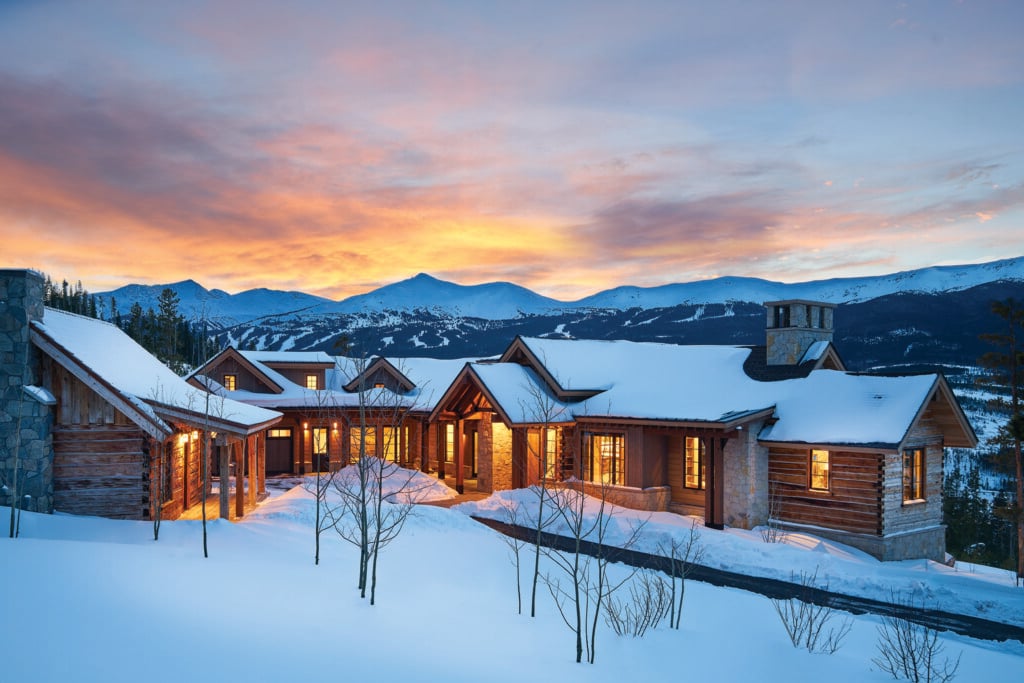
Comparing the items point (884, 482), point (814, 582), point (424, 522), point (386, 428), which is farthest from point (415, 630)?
point (386, 428)

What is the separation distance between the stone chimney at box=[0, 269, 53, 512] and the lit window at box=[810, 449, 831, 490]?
21646 millimetres

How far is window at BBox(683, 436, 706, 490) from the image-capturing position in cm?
2448

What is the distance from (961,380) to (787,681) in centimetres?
15732

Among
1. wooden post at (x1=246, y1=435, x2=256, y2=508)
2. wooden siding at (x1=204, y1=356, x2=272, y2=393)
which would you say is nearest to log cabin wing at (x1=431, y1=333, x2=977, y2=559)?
wooden post at (x1=246, y1=435, x2=256, y2=508)

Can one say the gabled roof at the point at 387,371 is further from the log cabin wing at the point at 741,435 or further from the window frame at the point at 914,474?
the window frame at the point at 914,474

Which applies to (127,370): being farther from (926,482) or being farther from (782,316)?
(926,482)

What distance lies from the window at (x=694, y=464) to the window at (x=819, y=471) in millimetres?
3721

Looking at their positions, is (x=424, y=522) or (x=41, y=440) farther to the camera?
(x=424, y=522)

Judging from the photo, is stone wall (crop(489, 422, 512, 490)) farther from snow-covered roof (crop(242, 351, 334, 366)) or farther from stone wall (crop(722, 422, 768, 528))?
snow-covered roof (crop(242, 351, 334, 366))

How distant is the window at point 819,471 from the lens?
71.7 feet

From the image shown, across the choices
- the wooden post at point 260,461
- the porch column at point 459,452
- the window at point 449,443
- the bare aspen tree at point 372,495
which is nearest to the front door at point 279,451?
the bare aspen tree at point 372,495

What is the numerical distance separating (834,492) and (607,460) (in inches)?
315

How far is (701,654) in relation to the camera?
401 inches

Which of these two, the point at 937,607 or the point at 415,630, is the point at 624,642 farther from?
the point at 937,607
